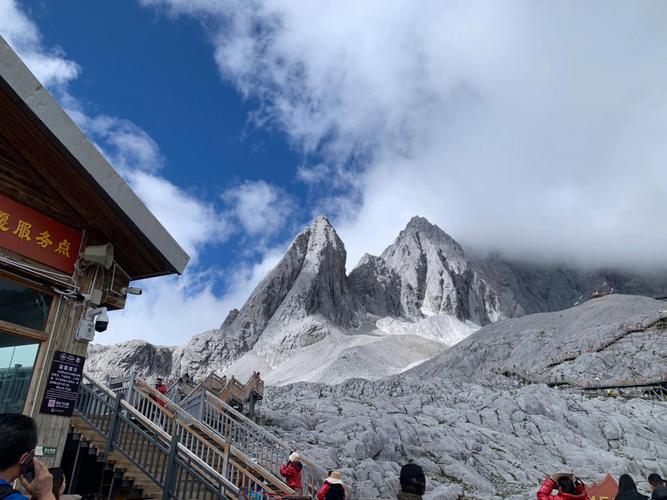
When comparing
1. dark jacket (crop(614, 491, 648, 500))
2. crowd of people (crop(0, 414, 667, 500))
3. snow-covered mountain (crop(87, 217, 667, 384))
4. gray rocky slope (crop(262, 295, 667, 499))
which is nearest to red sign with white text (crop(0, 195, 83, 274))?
crowd of people (crop(0, 414, 667, 500))

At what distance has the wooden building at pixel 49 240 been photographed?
20.7 ft

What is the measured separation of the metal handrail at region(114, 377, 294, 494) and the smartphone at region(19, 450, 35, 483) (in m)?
6.06

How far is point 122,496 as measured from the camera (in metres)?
8.57

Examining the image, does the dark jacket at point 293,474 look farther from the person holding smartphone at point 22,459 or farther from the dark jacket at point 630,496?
the person holding smartphone at point 22,459

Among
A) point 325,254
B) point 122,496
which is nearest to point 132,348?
point 325,254

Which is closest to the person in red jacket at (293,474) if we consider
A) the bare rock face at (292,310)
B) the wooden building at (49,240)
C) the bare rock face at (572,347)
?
the wooden building at (49,240)

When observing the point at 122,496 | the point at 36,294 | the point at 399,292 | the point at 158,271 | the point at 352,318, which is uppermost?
the point at 399,292

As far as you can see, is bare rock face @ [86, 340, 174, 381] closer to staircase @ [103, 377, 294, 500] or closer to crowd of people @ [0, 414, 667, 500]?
staircase @ [103, 377, 294, 500]

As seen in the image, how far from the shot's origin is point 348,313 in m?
127

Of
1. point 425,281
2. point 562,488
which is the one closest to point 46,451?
point 562,488

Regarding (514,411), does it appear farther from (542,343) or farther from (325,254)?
(325,254)

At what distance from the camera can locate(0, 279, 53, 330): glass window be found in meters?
6.46

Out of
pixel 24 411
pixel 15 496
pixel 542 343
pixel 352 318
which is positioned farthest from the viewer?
pixel 352 318

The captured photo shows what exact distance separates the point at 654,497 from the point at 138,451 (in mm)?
8024
